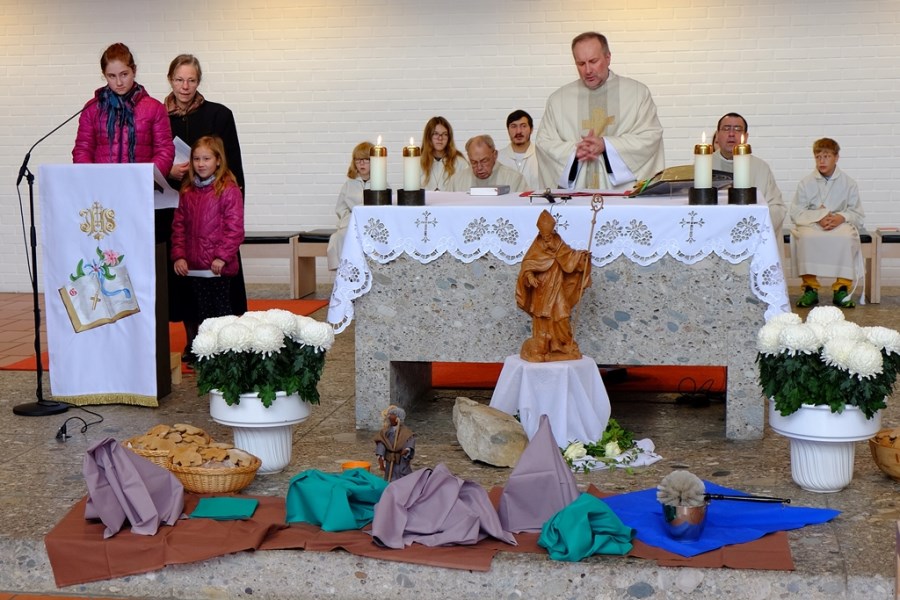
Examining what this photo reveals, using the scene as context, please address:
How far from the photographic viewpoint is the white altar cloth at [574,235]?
4.99 meters

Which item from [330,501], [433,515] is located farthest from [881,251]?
[330,501]

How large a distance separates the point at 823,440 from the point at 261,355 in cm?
210

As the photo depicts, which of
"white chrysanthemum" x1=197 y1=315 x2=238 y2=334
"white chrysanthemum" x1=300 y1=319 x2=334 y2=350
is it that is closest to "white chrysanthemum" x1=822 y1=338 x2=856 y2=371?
"white chrysanthemum" x1=300 y1=319 x2=334 y2=350

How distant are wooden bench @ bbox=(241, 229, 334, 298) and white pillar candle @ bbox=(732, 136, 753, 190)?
5.72m

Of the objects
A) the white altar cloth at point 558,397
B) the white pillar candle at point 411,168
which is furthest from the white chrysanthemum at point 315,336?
the white pillar candle at point 411,168

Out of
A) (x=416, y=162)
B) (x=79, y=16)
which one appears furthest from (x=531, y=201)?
(x=79, y=16)

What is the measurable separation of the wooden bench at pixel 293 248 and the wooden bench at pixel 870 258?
395 cm

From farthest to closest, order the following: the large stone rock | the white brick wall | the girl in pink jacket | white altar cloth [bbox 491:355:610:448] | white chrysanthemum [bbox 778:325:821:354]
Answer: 1. the white brick wall
2. the girl in pink jacket
3. white altar cloth [bbox 491:355:610:448]
4. the large stone rock
5. white chrysanthemum [bbox 778:325:821:354]

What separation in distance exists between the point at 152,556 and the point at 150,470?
35cm

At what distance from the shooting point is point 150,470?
411 cm

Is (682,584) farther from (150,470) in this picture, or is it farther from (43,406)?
(43,406)

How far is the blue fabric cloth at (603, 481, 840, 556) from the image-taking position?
12.4 ft

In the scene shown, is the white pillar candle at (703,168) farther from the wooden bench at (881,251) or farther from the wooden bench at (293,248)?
the wooden bench at (293,248)

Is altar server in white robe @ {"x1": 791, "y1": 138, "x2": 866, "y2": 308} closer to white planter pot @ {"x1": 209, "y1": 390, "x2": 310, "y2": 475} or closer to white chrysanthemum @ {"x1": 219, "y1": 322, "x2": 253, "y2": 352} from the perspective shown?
white planter pot @ {"x1": 209, "y1": 390, "x2": 310, "y2": 475}
